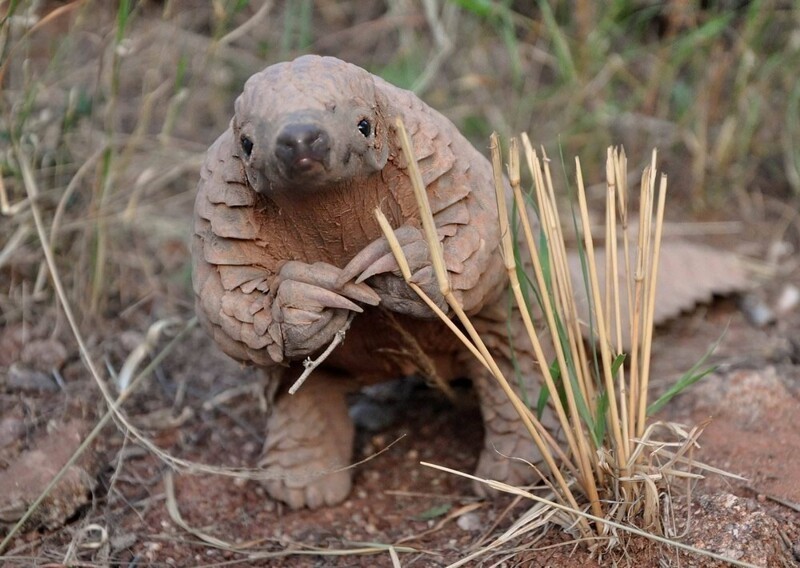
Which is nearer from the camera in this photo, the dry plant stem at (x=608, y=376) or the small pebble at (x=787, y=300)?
the dry plant stem at (x=608, y=376)

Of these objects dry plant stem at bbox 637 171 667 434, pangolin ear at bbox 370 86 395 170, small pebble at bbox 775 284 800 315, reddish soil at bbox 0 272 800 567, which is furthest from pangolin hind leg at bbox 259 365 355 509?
small pebble at bbox 775 284 800 315

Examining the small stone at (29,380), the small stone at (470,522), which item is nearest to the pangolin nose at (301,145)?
the small stone at (470,522)

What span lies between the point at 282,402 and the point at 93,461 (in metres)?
0.47

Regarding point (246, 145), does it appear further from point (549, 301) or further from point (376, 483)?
point (376, 483)

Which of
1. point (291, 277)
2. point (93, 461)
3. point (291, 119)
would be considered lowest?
point (93, 461)

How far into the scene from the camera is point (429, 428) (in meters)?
2.62

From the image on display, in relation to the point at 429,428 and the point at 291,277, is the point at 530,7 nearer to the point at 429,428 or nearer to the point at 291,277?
the point at 429,428

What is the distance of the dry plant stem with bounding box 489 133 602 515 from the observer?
1726mm

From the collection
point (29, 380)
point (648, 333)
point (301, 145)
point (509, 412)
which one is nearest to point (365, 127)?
point (301, 145)

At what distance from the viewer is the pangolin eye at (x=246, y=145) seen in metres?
1.74

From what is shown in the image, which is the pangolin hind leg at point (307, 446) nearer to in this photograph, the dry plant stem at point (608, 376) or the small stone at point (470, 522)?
the small stone at point (470, 522)

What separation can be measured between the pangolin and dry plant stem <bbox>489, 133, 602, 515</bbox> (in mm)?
151

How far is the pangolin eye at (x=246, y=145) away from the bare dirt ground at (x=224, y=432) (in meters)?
0.82

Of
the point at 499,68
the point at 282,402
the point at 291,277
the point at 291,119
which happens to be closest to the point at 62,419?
the point at 282,402
